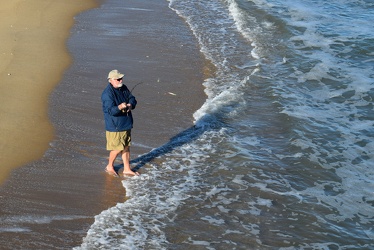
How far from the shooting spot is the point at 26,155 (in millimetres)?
10180

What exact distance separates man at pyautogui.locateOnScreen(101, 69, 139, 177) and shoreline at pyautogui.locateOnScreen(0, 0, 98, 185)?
123 centimetres

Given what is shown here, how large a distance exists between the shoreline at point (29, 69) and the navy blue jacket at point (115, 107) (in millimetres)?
1321

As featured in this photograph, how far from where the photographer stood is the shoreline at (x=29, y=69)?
10.5 meters

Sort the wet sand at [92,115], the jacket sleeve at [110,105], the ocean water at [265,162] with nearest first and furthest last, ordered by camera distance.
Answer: the wet sand at [92,115], the ocean water at [265,162], the jacket sleeve at [110,105]

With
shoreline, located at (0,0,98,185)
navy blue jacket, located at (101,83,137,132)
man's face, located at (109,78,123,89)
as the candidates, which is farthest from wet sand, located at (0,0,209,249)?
man's face, located at (109,78,123,89)

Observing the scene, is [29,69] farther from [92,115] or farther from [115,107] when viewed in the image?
[115,107]

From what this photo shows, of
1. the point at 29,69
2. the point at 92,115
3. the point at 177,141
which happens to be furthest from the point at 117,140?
the point at 29,69

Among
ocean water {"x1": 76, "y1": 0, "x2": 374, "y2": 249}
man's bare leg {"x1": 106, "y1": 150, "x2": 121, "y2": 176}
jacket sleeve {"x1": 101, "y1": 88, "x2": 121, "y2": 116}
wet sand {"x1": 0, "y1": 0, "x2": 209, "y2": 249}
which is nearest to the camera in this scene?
wet sand {"x1": 0, "y1": 0, "x2": 209, "y2": 249}

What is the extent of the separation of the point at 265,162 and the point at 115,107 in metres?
2.64

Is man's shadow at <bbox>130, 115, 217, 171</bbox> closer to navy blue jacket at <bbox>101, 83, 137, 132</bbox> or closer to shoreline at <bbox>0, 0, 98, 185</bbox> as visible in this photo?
navy blue jacket at <bbox>101, 83, 137, 132</bbox>

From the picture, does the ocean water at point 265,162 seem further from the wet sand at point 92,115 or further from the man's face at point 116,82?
the man's face at point 116,82

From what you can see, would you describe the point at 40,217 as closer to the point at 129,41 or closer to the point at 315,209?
the point at 315,209

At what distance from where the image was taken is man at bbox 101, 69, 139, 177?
31.4 ft

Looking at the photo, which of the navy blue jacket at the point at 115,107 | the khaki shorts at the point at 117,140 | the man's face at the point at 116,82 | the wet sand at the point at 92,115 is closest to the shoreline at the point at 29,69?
the wet sand at the point at 92,115
